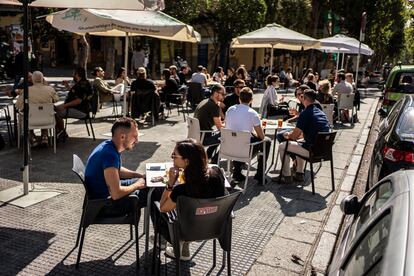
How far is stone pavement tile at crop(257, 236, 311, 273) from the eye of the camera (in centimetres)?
445

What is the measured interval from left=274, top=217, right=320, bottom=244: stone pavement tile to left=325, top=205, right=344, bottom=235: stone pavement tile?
134 mm

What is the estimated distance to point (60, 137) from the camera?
8.95 metres

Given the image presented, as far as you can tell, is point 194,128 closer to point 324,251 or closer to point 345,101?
point 324,251

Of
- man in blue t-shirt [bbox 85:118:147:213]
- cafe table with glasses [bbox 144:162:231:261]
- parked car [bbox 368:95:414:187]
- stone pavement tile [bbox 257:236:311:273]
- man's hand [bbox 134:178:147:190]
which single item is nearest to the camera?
man in blue t-shirt [bbox 85:118:147:213]

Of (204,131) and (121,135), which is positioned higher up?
(121,135)

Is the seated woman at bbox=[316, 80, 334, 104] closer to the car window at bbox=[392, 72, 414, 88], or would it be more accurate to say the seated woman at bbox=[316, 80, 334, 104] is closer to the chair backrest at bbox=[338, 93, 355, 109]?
the chair backrest at bbox=[338, 93, 355, 109]

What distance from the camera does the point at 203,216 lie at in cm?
362

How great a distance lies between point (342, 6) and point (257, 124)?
A: 2805 centimetres

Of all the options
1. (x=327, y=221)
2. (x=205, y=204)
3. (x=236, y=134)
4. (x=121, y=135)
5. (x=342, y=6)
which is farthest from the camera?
(x=342, y=6)

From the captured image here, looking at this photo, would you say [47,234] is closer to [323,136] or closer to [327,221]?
[327,221]

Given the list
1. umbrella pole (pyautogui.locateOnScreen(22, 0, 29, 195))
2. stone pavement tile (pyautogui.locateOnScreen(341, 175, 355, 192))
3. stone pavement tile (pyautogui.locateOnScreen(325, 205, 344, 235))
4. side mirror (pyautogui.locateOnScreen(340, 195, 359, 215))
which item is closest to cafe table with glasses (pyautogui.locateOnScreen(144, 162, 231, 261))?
side mirror (pyautogui.locateOnScreen(340, 195, 359, 215))

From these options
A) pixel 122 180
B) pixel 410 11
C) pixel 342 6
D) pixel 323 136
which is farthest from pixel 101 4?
pixel 410 11

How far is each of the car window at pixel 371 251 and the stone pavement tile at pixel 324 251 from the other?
205cm

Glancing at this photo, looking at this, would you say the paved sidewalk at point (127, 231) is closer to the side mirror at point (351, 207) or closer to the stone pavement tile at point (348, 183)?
the stone pavement tile at point (348, 183)
